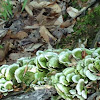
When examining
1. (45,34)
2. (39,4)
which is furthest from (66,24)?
(39,4)

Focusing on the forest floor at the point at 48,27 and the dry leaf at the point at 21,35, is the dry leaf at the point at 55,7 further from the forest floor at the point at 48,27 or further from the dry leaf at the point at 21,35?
the dry leaf at the point at 21,35

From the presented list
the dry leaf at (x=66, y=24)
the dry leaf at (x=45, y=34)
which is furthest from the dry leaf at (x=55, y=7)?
the dry leaf at (x=45, y=34)

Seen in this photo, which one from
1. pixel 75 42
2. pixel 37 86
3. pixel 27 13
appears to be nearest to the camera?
pixel 37 86

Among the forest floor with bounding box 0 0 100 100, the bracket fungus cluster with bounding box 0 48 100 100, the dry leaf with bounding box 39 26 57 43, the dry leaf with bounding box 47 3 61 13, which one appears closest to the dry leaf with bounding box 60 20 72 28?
the forest floor with bounding box 0 0 100 100

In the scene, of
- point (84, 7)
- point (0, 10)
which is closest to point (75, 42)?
point (84, 7)

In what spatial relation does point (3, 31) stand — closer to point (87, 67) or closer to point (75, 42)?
point (75, 42)

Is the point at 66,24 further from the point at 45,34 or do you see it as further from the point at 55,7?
the point at 55,7

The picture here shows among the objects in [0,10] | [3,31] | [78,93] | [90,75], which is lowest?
[78,93]
